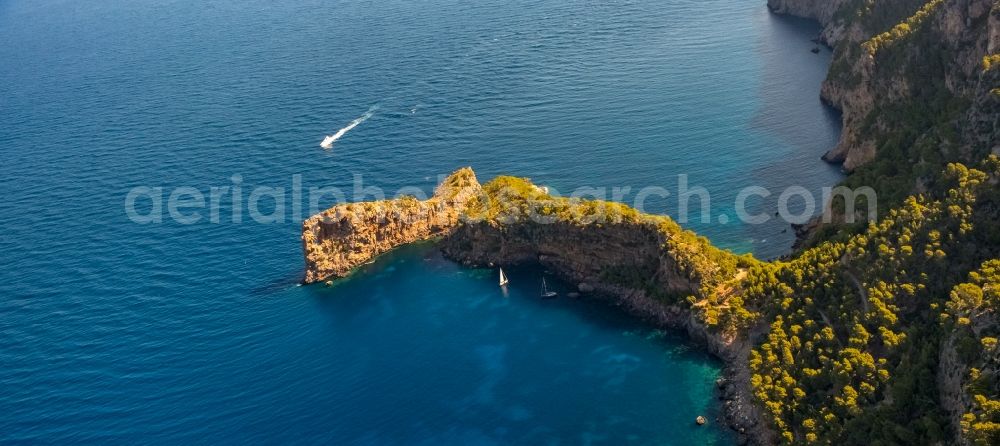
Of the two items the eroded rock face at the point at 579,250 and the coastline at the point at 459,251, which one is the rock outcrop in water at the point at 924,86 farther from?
the eroded rock face at the point at 579,250

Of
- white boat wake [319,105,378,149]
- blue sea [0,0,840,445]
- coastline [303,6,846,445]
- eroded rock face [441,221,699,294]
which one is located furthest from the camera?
white boat wake [319,105,378,149]

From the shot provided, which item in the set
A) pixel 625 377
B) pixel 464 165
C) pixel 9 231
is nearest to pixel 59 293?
pixel 9 231

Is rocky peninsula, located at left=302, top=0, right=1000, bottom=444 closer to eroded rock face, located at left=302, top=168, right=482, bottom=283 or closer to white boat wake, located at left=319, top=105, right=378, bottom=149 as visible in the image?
eroded rock face, located at left=302, top=168, right=482, bottom=283

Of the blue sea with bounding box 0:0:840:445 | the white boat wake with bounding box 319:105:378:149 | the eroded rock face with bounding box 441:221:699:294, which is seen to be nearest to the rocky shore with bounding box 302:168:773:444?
the eroded rock face with bounding box 441:221:699:294

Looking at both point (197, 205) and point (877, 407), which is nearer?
point (877, 407)

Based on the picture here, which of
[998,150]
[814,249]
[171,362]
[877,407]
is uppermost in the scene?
[998,150]

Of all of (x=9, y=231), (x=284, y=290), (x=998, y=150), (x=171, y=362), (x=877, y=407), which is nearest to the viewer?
(x=877, y=407)

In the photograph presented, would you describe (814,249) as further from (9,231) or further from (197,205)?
(9,231)
